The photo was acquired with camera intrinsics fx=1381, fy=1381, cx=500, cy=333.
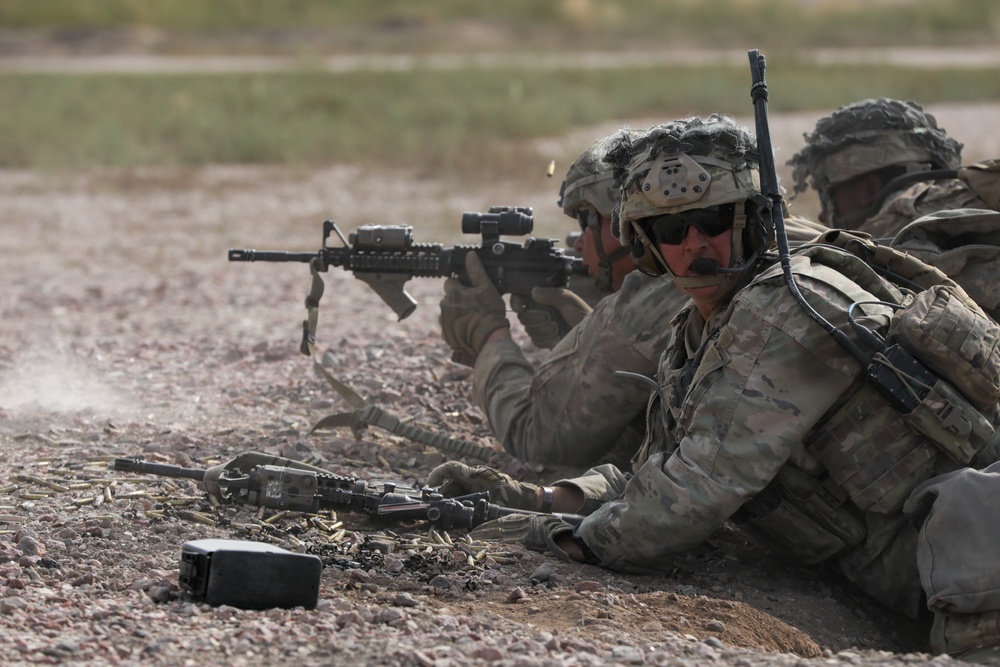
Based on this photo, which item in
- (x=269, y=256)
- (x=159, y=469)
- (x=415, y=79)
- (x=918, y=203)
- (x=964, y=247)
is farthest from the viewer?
(x=415, y=79)

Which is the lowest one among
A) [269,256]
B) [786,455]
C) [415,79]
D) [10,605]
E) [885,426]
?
[10,605]

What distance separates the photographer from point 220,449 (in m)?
5.69

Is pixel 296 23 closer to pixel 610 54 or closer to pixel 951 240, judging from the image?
pixel 610 54

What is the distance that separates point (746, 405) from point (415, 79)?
63.9 ft

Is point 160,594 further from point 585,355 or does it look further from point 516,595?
point 585,355

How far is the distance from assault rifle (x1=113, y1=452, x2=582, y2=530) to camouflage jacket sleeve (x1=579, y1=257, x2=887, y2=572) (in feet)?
2.23

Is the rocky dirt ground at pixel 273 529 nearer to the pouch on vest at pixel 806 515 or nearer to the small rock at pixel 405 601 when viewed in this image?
the small rock at pixel 405 601

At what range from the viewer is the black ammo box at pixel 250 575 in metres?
3.72

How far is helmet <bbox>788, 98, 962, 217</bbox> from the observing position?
620 centimetres

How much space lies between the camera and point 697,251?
4.07m

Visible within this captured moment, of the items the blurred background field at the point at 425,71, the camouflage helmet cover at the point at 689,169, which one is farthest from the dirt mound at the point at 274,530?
the blurred background field at the point at 425,71

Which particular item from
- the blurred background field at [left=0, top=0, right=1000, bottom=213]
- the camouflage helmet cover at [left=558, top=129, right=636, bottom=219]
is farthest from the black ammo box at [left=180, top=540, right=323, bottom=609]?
the blurred background field at [left=0, top=0, right=1000, bottom=213]

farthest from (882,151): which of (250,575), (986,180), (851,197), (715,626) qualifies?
(250,575)

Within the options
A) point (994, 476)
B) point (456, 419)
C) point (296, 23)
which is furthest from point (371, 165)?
point (296, 23)
